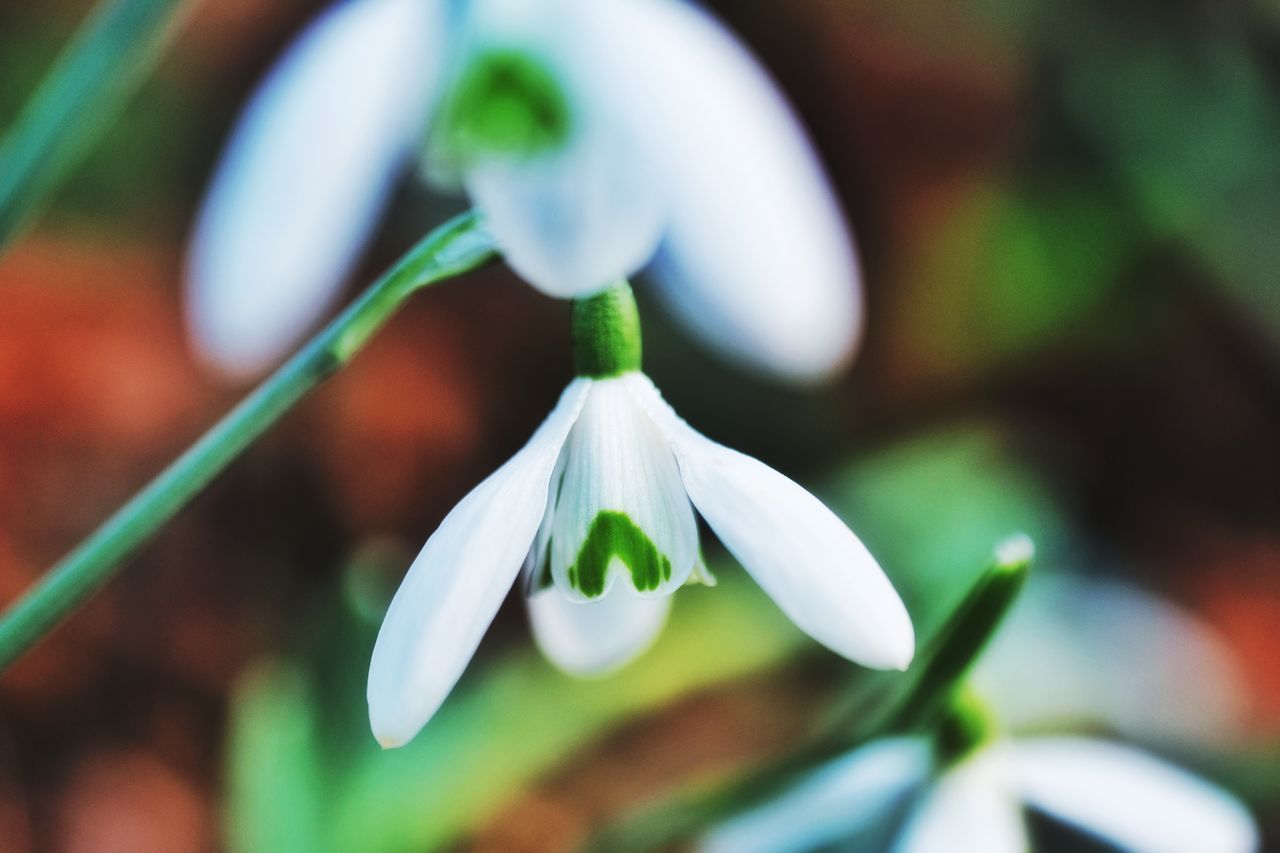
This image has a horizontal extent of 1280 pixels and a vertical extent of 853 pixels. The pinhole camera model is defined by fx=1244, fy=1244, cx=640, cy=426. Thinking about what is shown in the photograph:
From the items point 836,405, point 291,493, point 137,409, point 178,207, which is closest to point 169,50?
point 178,207

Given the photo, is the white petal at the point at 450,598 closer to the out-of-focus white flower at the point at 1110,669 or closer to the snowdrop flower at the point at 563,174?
the snowdrop flower at the point at 563,174

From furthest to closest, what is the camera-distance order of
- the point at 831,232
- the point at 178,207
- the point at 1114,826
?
the point at 178,207
the point at 1114,826
the point at 831,232

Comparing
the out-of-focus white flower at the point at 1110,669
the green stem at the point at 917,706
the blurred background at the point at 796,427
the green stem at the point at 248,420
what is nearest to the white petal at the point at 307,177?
the green stem at the point at 248,420

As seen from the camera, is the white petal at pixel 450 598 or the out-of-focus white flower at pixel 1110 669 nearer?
the white petal at pixel 450 598

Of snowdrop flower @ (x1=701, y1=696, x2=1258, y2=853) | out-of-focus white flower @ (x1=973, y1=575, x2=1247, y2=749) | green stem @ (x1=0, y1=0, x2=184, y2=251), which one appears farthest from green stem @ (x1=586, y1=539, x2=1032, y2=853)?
out-of-focus white flower @ (x1=973, y1=575, x2=1247, y2=749)

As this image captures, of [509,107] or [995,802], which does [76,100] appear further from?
[995,802]

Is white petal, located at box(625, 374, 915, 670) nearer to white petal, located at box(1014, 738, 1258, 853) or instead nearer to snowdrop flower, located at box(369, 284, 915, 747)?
snowdrop flower, located at box(369, 284, 915, 747)

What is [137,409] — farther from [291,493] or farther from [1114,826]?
[1114,826]
